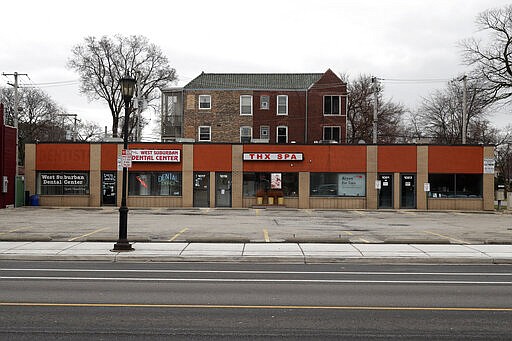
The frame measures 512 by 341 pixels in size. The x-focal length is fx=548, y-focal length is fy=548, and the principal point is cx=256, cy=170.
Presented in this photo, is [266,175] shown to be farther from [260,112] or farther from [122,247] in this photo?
[122,247]

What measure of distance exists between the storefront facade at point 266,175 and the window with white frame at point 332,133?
17.5 meters

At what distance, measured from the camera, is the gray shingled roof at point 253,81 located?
190 ft

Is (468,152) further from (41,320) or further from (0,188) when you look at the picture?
(41,320)

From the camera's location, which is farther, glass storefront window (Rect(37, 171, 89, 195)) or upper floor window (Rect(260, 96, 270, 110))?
upper floor window (Rect(260, 96, 270, 110))

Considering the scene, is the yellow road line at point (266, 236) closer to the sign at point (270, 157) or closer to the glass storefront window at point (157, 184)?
the sign at point (270, 157)

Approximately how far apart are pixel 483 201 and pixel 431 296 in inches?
1305

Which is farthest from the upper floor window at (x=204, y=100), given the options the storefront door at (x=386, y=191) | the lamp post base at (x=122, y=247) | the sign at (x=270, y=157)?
the lamp post base at (x=122, y=247)

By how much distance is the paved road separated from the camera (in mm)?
7383

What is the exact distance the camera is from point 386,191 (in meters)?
A: 40.7

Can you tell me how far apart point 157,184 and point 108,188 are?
3652mm

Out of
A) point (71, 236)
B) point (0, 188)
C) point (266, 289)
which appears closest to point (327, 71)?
point (0, 188)

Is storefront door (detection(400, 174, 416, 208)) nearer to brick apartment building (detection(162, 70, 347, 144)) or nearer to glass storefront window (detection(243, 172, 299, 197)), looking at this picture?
glass storefront window (detection(243, 172, 299, 197))

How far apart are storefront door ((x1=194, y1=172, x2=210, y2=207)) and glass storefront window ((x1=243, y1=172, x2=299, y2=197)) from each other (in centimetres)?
276


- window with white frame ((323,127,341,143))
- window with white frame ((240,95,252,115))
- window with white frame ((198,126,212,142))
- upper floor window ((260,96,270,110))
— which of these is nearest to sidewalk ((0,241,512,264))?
window with white frame ((198,126,212,142))
